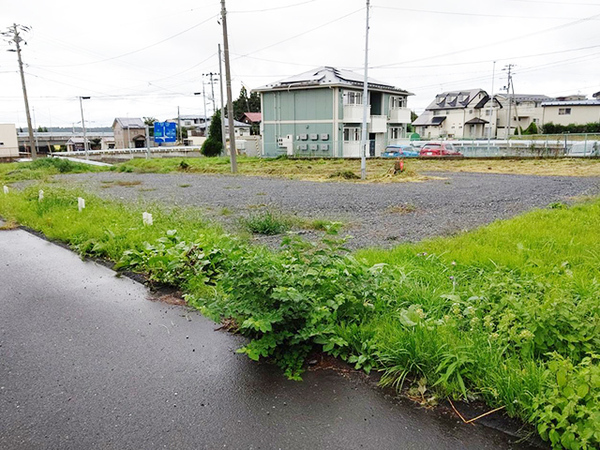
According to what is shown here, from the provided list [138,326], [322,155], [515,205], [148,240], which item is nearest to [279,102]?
[322,155]

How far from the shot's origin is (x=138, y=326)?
3.93m

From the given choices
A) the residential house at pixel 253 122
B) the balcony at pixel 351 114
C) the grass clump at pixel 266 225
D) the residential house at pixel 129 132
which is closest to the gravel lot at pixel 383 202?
the grass clump at pixel 266 225

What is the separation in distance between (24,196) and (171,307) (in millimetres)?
9151

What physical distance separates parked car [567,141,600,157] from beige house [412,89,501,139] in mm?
30984

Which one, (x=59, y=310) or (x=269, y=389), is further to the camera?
(x=59, y=310)

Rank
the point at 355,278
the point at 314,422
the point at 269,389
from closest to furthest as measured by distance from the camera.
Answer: the point at 314,422 < the point at 269,389 < the point at 355,278

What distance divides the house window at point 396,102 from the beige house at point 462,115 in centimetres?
2087

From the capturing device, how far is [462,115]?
59.2 metres

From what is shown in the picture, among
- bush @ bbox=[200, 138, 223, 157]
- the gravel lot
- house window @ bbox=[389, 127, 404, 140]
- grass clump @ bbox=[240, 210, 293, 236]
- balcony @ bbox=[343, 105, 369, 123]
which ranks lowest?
the gravel lot

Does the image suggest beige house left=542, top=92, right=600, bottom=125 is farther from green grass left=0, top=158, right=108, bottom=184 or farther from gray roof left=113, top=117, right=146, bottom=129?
gray roof left=113, top=117, right=146, bottom=129

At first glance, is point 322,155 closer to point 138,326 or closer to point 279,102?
point 279,102

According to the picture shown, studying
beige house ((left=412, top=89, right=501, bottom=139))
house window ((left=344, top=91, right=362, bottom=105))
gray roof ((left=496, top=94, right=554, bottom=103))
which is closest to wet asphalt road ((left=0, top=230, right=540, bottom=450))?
house window ((left=344, top=91, right=362, bottom=105))

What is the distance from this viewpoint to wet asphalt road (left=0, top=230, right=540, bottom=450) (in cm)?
243

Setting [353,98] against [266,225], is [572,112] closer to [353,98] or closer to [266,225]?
[353,98]
